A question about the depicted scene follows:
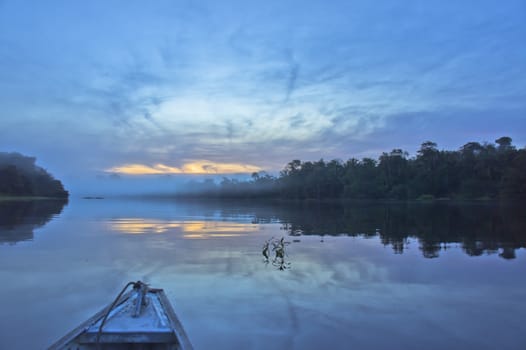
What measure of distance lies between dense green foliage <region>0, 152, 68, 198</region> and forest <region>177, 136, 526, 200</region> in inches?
3039

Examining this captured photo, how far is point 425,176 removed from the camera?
109m

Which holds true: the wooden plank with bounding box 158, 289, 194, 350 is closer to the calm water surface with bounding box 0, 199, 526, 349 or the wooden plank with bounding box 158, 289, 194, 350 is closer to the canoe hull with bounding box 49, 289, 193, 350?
the canoe hull with bounding box 49, 289, 193, 350

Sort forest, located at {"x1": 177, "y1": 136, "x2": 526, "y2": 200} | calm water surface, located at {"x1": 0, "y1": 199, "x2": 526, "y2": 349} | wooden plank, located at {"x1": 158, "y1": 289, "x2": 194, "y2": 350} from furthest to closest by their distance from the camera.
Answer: forest, located at {"x1": 177, "y1": 136, "x2": 526, "y2": 200} < calm water surface, located at {"x1": 0, "y1": 199, "x2": 526, "y2": 349} < wooden plank, located at {"x1": 158, "y1": 289, "x2": 194, "y2": 350}

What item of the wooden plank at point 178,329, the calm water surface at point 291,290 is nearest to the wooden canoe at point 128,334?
the wooden plank at point 178,329

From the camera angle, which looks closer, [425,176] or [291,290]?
[291,290]

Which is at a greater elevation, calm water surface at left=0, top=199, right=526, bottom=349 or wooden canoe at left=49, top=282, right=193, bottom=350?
wooden canoe at left=49, top=282, right=193, bottom=350

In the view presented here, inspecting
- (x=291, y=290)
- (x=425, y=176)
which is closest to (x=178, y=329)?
(x=291, y=290)

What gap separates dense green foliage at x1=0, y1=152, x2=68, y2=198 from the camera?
339 ft

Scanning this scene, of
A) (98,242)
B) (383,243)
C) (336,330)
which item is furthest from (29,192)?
(336,330)

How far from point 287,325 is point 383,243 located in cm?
1284

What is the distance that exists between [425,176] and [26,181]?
113 meters

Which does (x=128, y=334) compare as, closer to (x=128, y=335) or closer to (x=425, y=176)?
(x=128, y=335)

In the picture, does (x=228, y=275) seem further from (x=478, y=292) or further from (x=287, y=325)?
(x=478, y=292)

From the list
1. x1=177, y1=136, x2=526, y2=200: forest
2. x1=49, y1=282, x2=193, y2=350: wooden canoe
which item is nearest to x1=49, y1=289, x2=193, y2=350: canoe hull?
x1=49, y1=282, x2=193, y2=350: wooden canoe
